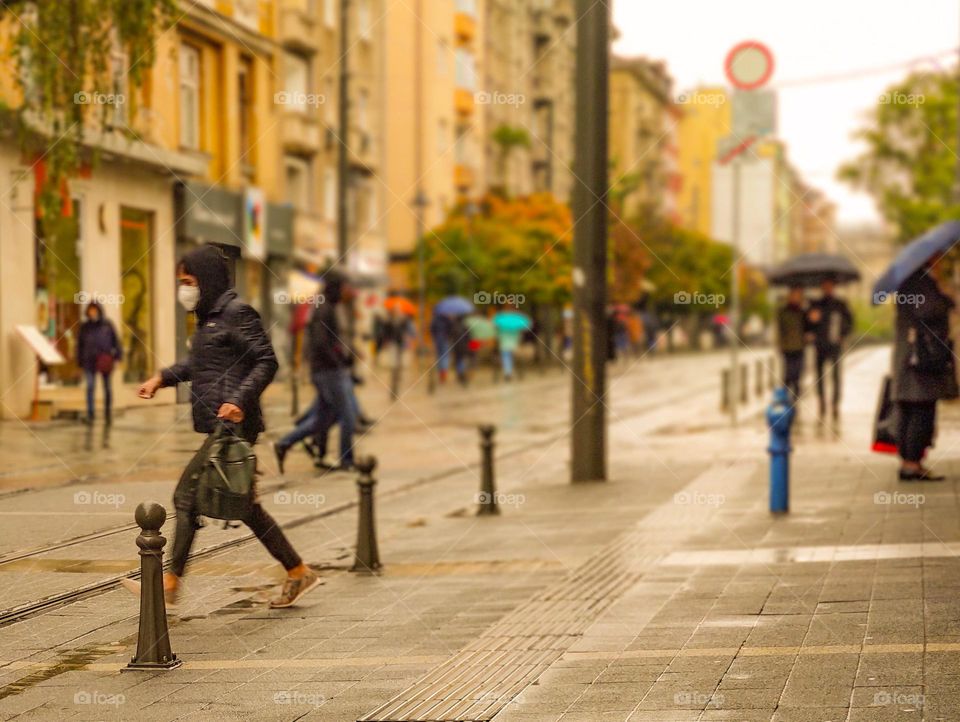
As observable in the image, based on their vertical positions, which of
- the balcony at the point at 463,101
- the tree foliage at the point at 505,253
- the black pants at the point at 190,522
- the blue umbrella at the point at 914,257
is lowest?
the black pants at the point at 190,522

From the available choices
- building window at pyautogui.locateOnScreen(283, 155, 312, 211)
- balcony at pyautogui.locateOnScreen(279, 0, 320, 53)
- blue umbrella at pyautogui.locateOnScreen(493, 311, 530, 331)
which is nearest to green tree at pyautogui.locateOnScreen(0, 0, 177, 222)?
blue umbrella at pyautogui.locateOnScreen(493, 311, 530, 331)

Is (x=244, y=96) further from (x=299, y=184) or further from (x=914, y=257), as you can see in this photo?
(x=914, y=257)

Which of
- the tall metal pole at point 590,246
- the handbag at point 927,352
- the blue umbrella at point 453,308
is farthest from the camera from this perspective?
the blue umbrella at point 453,308

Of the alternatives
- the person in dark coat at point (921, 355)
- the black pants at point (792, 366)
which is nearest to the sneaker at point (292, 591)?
the person in dark coat at point (921, 355)

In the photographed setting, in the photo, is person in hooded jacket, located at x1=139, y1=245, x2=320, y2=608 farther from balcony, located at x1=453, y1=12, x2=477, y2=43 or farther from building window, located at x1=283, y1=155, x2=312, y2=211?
balcony, located at x1=453, y1=12, x2=477, y2=43

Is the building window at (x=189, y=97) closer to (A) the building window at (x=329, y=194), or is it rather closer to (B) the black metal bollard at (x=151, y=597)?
(B) the black metal bollard at (x=151, y=597)

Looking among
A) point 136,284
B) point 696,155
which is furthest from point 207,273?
point 696,155

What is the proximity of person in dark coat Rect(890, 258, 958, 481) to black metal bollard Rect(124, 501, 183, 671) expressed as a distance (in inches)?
309

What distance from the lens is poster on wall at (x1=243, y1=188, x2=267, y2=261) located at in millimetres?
30312

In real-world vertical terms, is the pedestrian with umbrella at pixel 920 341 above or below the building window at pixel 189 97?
below

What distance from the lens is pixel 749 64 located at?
18984mm

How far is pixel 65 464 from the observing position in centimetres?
1220

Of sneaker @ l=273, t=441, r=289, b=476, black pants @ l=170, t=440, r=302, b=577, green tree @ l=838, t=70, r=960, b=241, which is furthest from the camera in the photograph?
green tree @ l=838, t=70, r=960, b=241

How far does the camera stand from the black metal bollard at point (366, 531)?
964 cm
